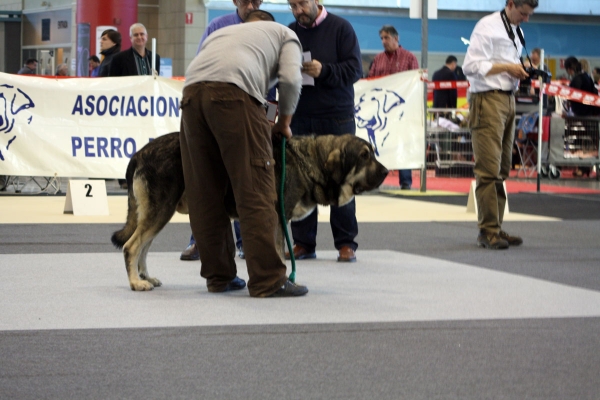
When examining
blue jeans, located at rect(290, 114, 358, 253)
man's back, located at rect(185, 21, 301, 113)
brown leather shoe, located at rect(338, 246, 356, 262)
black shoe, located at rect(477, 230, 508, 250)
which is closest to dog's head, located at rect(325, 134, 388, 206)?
man's back, located at rect(185, 21, 301, 113)

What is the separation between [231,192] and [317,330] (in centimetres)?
131

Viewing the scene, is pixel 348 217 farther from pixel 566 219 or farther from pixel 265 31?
pixel 566 219

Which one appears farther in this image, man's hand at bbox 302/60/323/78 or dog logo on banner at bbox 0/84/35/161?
dog logo on banner at bbox 0/84/35/161

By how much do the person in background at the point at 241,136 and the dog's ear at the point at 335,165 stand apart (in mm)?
502

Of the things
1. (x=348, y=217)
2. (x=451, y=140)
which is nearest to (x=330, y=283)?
(x=348, y=217)

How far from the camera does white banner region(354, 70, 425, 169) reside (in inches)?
530

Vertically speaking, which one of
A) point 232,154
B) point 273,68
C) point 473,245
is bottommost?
point 473,245

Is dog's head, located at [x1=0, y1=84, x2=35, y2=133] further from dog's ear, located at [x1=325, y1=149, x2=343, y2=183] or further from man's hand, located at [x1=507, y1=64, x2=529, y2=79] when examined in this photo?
dog's ear, located at [x1=325, y1=149, x2=343, y2=183]

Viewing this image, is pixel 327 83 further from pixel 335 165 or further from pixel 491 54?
pixel 491 54

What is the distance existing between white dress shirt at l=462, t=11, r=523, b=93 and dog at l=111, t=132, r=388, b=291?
2.19 m

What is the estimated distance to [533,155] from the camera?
1767cm

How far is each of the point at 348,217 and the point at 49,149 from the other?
20.2ft

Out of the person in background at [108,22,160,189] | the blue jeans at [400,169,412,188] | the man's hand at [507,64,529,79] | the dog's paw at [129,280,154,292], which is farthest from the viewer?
the blue jeans at [400,169,412,188]

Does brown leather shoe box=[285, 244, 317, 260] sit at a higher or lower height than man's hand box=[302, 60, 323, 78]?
lower
